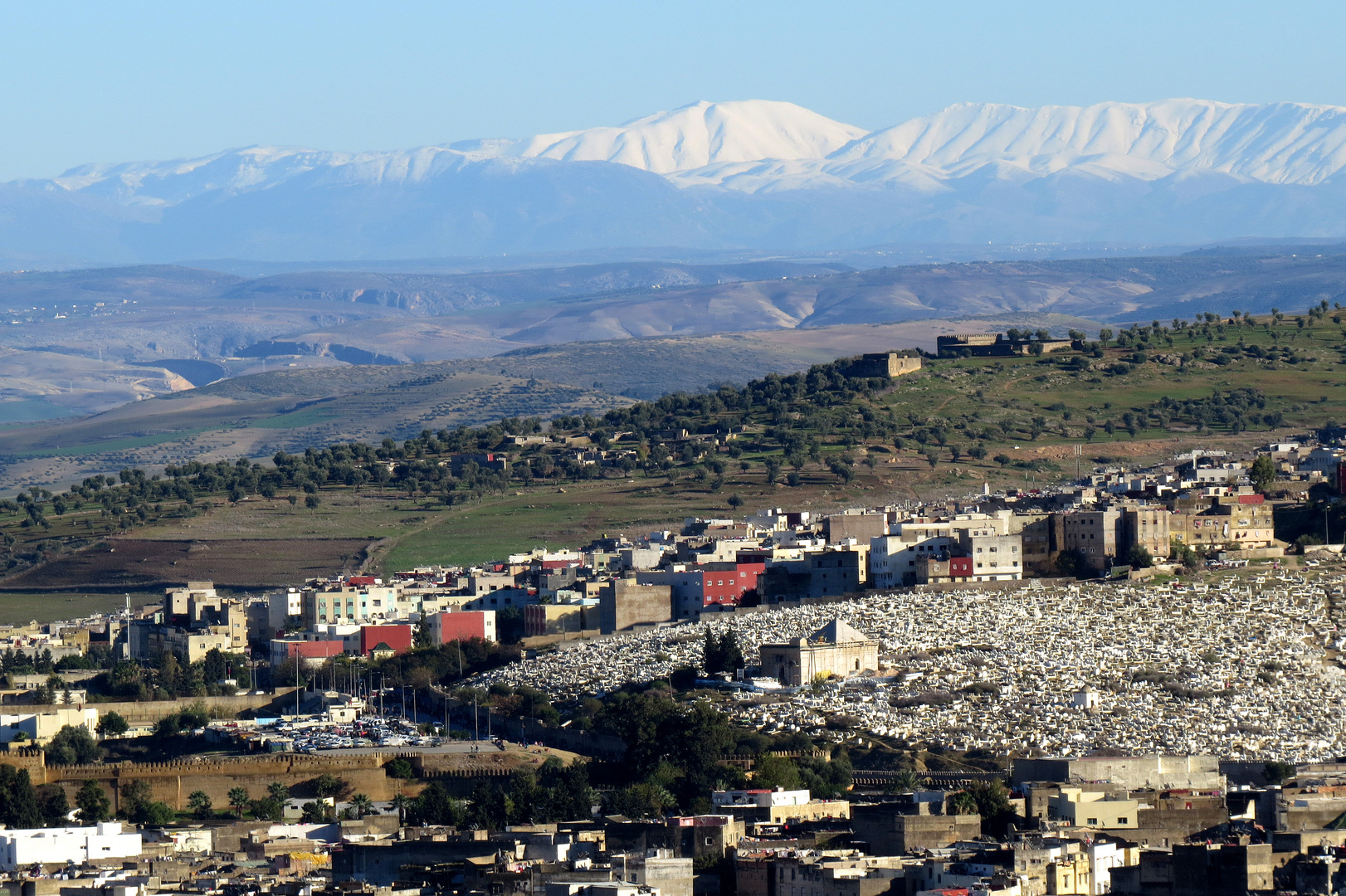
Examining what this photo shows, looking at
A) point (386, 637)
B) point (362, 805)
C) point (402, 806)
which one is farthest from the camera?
point (386, 637)

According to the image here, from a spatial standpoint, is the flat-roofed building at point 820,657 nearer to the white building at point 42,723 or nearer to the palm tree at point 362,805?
the palm tree at point 362,805

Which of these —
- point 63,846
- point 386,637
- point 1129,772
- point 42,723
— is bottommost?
point 63,846

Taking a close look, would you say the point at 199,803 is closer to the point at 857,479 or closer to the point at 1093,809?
the point at 1093,809

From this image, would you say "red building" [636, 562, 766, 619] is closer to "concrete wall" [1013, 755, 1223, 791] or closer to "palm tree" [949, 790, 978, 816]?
"concrete wall" [1013, 755, 1223, 791]

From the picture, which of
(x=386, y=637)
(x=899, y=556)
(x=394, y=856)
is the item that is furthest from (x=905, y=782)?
(x=386, y=637)

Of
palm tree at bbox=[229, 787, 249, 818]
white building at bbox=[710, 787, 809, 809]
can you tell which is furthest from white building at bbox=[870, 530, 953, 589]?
white building at bbox=[710, 787, 809, 809]

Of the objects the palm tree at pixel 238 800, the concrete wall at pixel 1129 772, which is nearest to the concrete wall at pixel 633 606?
the palm tree at pixel 238 800

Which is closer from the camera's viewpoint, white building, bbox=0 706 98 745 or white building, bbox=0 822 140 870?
white building, bbox=0 822 140 870

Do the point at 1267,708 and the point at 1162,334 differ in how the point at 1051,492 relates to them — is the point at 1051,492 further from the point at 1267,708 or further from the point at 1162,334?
the point at 1162,334
